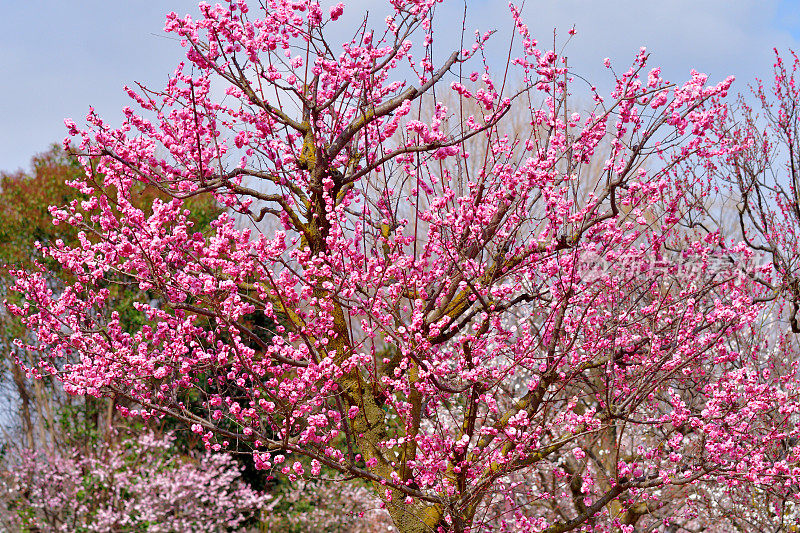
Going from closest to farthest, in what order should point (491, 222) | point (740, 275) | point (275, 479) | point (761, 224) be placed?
1. point (740, 275)
2. point (491, 222)
3. point (761, 224)
4. point (275, 479)

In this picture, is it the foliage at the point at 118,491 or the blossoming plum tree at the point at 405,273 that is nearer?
the blossoming plum tree at the point at 405,273

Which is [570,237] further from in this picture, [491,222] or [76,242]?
[76,242]

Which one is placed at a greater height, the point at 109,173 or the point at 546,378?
the point at 109,173

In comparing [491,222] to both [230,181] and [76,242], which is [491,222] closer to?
[230,181]

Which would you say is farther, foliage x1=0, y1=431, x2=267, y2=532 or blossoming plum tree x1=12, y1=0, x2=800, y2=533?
foliage x1=0, y1=431, x2=267, y2=532

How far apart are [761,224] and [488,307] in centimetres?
454

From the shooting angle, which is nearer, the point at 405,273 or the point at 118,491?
the point at 405,273

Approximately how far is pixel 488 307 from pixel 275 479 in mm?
11008

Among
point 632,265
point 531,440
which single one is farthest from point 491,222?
point 531,440

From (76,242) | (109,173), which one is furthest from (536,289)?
(76,242)

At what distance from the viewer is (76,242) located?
13.1 m

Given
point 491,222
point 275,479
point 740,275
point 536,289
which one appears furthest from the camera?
point 275,479

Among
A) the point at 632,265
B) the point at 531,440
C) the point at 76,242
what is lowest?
the point at 531,440

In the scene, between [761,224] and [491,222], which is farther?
[761,224]
